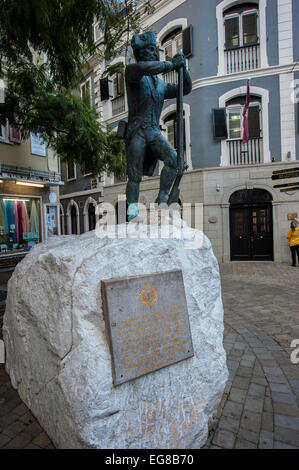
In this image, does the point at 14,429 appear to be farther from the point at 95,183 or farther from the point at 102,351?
the point at 95,183

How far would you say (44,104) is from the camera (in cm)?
535

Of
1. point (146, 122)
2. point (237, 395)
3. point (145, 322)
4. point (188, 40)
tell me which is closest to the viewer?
point (145, 322)

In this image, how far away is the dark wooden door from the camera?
404 inches

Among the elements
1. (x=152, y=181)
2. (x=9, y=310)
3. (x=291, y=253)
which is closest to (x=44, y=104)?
(x=9, y=310)

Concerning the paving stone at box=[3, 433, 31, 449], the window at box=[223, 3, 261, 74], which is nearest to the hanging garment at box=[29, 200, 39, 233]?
the window at box=[223, 3, 261, 74]

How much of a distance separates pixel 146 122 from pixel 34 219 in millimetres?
8339

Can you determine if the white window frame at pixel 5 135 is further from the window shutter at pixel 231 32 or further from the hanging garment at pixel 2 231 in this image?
the window shutter at pixel 231 32

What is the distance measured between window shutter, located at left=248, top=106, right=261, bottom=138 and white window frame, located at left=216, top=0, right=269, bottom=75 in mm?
1428

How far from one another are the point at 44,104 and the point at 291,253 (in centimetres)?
864

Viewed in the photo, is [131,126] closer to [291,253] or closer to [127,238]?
[127,238]

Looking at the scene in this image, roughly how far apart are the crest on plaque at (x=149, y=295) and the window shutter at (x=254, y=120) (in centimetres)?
991

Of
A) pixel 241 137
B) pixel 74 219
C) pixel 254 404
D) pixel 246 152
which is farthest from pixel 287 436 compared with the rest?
pixel 74 219

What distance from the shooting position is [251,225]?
10.4 metres

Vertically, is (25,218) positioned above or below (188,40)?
below
